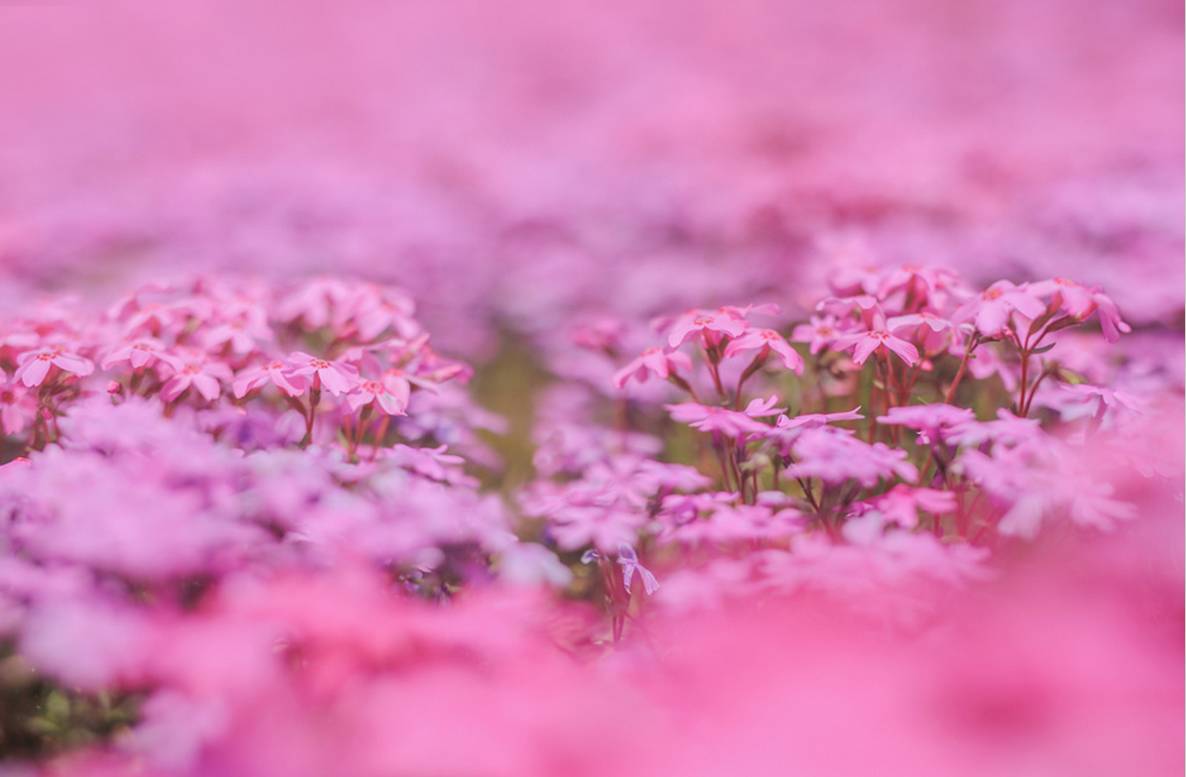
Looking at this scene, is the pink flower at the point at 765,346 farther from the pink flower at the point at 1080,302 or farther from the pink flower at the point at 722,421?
the pink flower at the point at 1080,302

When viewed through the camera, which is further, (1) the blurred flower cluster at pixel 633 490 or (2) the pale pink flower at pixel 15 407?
(2) the pale pink flower at pixel 15 407

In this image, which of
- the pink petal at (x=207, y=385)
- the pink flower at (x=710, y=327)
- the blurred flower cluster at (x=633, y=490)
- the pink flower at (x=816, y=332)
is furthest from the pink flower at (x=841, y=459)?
the pink petal at (x=207, y=385)

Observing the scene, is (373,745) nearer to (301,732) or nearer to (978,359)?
Answer: (301,732)

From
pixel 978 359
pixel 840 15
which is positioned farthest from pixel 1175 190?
pixel 840 15

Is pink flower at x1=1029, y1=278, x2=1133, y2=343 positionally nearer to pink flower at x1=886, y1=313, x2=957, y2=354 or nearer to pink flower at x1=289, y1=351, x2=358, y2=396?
pink flower at x1=886, y1=313, x2=957, y2=354

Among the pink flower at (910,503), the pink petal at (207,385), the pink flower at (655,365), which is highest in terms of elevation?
the pink flower at (655,365)

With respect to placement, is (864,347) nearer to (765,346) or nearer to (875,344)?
(875,344)

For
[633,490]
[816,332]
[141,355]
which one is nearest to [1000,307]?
[816,332]
